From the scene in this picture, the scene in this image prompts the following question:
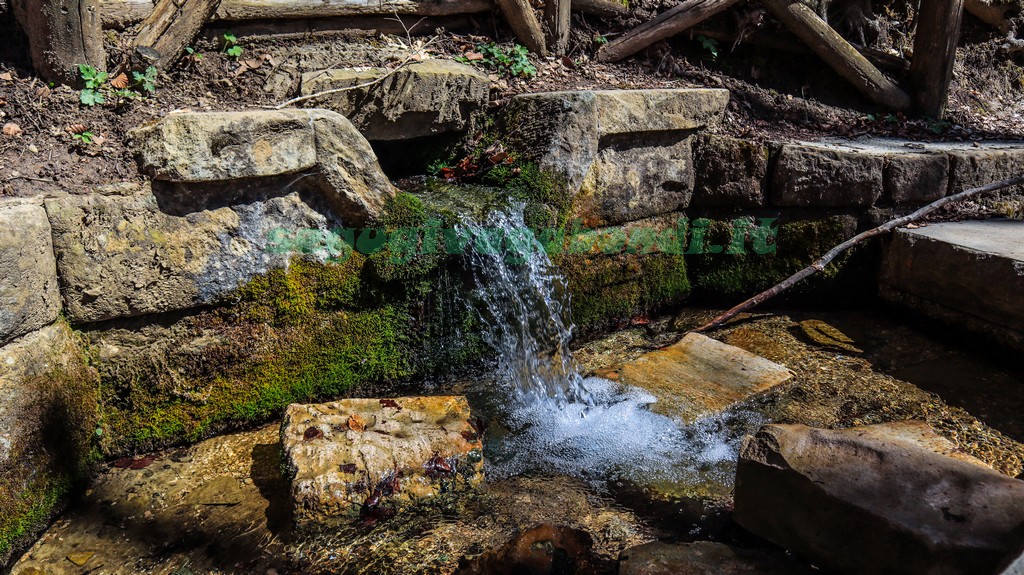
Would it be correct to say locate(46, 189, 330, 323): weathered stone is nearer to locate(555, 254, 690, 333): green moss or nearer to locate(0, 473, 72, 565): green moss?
locate(0, 473, 72, 565): green moss

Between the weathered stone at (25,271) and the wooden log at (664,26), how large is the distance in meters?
3.65

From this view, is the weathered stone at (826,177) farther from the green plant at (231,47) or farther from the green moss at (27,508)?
the green moss at (27,508)

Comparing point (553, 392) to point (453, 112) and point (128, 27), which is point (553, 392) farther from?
point (128, 27)

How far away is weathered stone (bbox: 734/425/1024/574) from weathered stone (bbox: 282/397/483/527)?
1.04 metres

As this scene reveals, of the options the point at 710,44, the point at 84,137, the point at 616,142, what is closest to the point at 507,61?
the point at 616,142

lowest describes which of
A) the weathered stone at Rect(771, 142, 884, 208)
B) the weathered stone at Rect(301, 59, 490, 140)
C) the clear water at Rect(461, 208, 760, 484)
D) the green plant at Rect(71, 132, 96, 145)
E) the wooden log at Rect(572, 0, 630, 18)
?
the clear water at Rect(461, 208, 760, 484)

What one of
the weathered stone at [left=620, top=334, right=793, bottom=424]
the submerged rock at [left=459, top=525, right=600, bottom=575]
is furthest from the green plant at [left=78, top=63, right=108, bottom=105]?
the weathered stone at [left=620, top=334, right=793, bottom=424]

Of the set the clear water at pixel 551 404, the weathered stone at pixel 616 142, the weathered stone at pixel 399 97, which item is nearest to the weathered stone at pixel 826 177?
the weathered stone at pixel 616 142

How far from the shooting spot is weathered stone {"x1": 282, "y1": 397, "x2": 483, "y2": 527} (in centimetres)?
230

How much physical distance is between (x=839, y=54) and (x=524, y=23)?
255 cm

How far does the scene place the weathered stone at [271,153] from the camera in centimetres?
246

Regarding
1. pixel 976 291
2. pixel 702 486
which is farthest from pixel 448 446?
pixel 976 291

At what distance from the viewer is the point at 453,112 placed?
351cm

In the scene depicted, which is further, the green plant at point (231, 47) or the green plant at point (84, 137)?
the green plant at point (231, 47)
